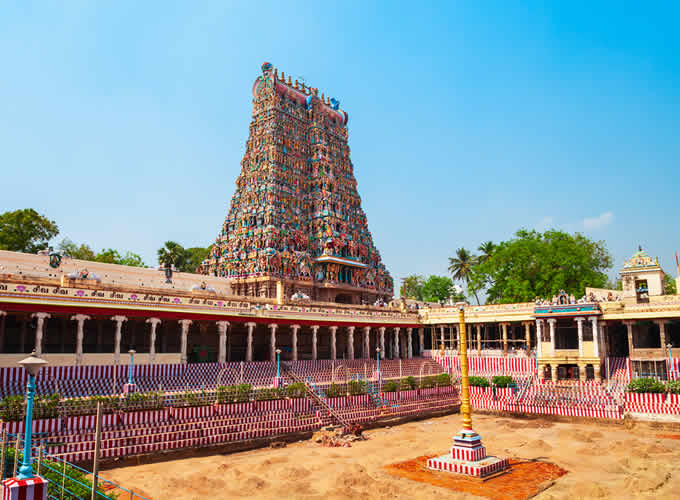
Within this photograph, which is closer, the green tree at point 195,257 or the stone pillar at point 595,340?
the stone pillar at point 595,340

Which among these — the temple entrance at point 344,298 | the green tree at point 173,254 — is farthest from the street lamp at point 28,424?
the green tree at point 173,254

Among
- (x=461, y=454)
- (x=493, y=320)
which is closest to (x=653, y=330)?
(x=493, y=320)

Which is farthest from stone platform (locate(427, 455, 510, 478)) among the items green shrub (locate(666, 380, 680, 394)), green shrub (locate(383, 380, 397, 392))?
green shrub (locate(666, 380, 680, 394))

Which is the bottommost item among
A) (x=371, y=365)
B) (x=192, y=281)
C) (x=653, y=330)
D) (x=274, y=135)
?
(x=371, y=365)

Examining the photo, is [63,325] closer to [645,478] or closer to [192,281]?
[192,281]

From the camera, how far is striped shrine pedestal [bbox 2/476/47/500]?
944 centimetres

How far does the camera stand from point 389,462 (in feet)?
74.2

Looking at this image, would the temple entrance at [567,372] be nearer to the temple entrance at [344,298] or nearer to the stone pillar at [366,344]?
the stone pillar at [366,344]

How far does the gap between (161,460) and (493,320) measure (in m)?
35.9

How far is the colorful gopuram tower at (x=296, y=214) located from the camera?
5566 cm

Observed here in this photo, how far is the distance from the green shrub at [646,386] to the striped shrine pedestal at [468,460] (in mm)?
16355

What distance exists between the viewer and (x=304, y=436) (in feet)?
90.2

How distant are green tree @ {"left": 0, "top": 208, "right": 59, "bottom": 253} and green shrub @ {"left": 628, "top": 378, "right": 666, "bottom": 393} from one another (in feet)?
187

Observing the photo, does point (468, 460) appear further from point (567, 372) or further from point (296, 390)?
point (567, 372)
